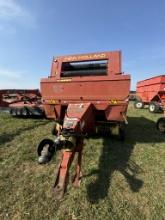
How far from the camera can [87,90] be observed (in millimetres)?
5035

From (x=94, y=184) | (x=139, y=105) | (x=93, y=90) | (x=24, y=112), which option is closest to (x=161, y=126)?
(x=93, y=90)

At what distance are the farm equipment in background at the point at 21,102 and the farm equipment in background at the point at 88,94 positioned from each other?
117 inches

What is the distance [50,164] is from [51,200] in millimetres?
1218

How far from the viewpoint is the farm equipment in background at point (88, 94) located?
4484 millimetres

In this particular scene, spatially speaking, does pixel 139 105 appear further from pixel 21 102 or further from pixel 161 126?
pixel 21 102

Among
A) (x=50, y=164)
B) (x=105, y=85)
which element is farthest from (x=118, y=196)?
(x=105, y=85)

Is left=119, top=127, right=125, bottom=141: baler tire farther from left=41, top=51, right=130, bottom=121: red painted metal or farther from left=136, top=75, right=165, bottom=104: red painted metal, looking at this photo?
left=136, top=75, right=165, bottom=104: red painted metal

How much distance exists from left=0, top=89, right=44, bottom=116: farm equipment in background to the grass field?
3.24 metres

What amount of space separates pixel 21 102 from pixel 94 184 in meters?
6.90

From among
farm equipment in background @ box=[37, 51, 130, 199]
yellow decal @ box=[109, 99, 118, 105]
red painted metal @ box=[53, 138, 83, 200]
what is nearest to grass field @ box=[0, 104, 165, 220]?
red painted metal @ box=[53, 138, 83, 200]

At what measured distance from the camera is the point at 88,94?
5.05m

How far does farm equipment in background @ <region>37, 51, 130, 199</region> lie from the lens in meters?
4.48

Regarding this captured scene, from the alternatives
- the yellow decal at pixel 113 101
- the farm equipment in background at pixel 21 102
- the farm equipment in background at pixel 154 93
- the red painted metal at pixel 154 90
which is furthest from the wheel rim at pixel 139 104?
the yellow decal at pixel 113 101

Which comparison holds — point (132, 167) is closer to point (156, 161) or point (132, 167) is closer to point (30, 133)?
point (156, 161)
